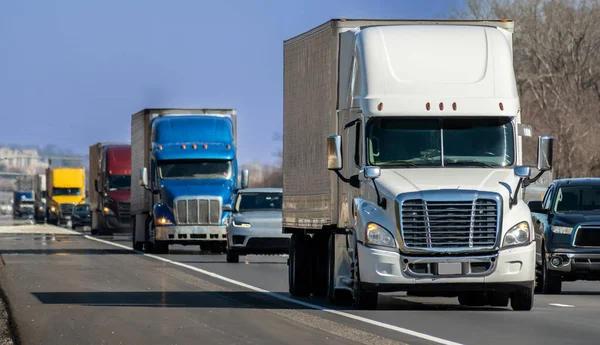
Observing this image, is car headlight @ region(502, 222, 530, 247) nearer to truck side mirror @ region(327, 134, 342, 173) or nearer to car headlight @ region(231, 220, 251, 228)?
truck side mirror @ region(327, 134, 342, 173)

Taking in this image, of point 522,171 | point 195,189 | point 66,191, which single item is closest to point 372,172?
point 522,171

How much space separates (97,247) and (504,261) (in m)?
31.9

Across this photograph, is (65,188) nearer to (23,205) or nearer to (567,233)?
(23,205)

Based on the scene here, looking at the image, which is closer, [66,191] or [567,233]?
[567,233]

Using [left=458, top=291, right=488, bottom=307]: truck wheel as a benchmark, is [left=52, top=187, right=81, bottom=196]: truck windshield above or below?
above

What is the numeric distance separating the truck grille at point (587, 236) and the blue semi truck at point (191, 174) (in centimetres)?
1876

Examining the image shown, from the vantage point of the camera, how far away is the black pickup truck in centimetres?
2336

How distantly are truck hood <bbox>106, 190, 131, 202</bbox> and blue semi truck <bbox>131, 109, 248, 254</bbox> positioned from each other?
51.2 feet

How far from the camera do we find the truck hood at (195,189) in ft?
136

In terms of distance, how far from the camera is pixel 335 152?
19062 mm

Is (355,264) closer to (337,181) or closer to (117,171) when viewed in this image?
(337,181)

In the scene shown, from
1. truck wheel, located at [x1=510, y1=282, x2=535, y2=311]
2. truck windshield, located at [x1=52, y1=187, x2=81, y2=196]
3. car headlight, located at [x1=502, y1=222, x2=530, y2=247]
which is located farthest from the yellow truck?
car headlight, located at [x1=502, y1=222, x2=530, y2=247]

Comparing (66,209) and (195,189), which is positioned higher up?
(66,209)

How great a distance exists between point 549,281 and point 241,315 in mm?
7258
